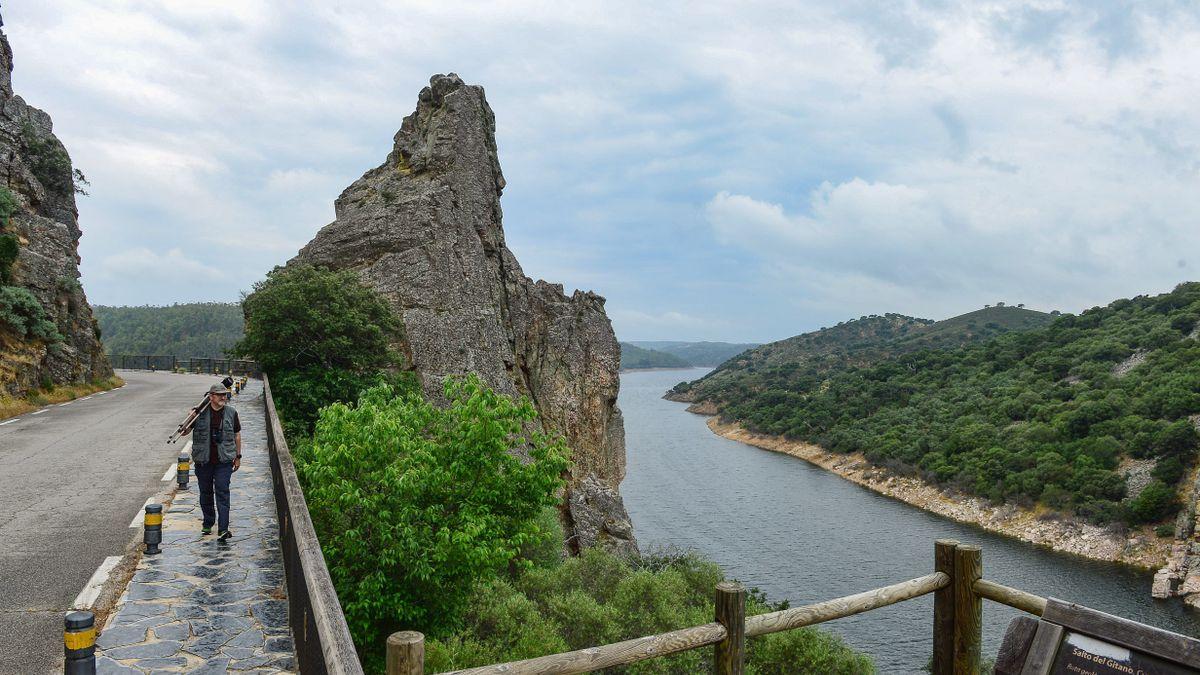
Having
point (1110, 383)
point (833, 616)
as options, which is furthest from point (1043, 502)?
point (833, 616)

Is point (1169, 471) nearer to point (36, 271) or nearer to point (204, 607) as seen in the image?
point (204, 607)

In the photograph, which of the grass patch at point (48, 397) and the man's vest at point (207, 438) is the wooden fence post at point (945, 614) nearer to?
the man's vest at point (207, 438)

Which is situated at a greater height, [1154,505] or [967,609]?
[967,609]

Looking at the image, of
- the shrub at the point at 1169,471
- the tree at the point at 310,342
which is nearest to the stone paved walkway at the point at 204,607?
the tree at the point at 310,342

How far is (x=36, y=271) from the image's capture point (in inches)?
A: 1188

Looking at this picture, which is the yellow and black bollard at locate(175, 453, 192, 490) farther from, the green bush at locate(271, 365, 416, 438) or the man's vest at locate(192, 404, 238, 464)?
the green bush at locate(271, 365, 416, 438)

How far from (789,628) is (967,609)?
1519 millimetres

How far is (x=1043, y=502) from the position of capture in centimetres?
5062

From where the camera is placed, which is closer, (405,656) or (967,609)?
(405,656)

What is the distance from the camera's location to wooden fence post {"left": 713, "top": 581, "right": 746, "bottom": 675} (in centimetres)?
467

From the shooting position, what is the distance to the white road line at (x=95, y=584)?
27.8ft

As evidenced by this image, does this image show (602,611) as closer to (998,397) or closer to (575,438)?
(575,438)

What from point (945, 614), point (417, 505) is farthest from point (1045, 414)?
point (945, 614)

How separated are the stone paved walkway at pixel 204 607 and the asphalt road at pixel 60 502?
22.8 inches
